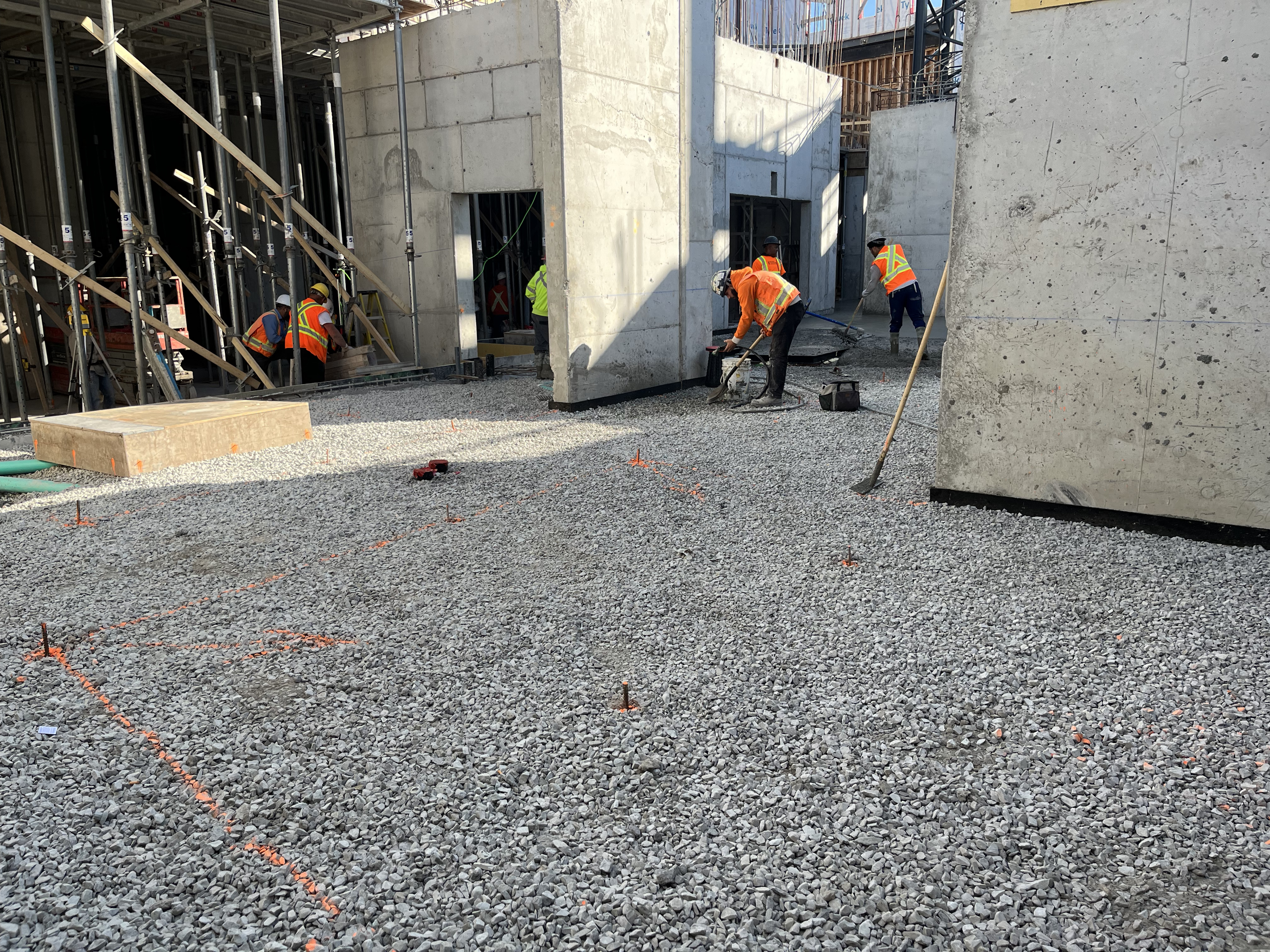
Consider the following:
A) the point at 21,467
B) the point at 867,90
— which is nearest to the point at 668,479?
the point at 21,467

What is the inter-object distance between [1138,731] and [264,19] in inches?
468

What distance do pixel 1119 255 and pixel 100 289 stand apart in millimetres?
8234

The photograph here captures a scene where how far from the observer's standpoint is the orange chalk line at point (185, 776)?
2.37 metres

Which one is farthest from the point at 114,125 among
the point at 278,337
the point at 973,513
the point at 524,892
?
the point at 524,892

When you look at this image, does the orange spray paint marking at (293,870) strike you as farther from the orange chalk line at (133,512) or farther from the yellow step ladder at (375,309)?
the yellow step ladder at (375,309)

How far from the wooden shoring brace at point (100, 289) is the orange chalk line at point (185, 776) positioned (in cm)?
582

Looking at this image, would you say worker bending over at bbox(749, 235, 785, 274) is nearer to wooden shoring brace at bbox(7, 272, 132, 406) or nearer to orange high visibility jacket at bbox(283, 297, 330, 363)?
orange high visibility jacket at bbox(283, 297, 330, 363)

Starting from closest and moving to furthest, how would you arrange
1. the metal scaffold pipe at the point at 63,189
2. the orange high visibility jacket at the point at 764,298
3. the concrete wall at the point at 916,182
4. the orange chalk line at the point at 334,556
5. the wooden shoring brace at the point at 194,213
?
the orange chalk line at the point at 334,556 → the metal scaffold pipe at the point at 63,189 → the orange high visibility jacket at the point at 764,298 → the wooden shoring brace at the point at 194,213 → the concrete wall at the point at 916,182

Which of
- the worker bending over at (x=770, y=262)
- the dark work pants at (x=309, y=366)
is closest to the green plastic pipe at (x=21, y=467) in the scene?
the dark work pants at (x=309, y=366)

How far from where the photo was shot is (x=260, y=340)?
11.1 m

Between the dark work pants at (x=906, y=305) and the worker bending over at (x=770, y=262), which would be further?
the dark work pants at (x=906, y=305)

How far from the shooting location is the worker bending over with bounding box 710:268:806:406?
9.02 meters

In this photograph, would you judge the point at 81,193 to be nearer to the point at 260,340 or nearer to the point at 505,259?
the point at 260,340

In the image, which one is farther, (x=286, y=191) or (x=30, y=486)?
(x=286, y=191)
